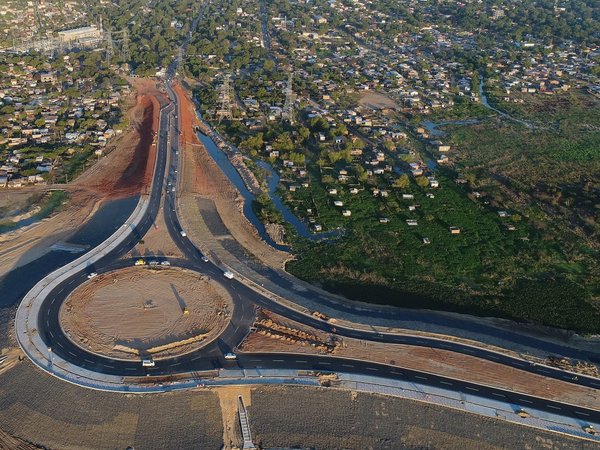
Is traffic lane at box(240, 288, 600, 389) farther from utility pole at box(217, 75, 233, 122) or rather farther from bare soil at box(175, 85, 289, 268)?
utility pole at box(217, 75, 233, 122)

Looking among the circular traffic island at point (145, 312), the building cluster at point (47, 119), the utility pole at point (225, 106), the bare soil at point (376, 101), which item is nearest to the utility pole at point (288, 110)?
the utility pole at point (225, 106)

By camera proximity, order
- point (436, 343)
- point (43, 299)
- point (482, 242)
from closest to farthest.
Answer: point (436, 343) → point (43, 299) → point (482, 242)

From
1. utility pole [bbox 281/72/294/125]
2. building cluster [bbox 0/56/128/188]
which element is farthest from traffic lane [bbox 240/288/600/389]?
utility pole [bbox 281/72/294/125]

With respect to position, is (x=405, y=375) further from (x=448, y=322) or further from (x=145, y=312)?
(x=145, y=312)

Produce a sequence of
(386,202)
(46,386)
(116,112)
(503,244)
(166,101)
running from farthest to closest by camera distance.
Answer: (166,101) → (116,112) → (386,202) → (503,244) → (46,386)

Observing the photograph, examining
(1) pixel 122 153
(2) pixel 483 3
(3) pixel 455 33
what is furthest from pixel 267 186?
(2) pixel 483 3

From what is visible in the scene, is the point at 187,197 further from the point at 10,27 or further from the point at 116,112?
the point at 10,27

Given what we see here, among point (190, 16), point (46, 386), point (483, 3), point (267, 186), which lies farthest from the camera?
point (483, 3)

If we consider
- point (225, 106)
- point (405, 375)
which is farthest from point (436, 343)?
point (225, 106)
